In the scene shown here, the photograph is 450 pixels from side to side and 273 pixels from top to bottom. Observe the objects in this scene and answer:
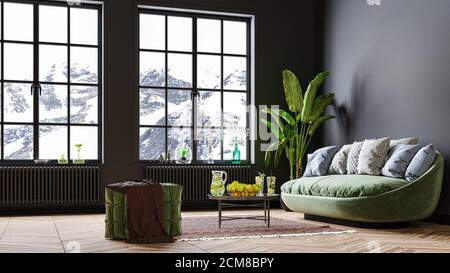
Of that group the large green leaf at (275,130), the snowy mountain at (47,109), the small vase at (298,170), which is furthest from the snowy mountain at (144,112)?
the small vase at (298,170)

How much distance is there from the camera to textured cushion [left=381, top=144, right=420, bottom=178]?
5281mm

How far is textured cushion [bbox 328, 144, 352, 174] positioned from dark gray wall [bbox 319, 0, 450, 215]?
58 cm

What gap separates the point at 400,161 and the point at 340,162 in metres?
0.97

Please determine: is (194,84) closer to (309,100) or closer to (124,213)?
(309,100)

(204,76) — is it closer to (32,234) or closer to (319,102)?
(319,102)

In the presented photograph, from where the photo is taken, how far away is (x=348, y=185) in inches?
206

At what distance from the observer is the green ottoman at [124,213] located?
4352 mm

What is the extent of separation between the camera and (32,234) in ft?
15.8

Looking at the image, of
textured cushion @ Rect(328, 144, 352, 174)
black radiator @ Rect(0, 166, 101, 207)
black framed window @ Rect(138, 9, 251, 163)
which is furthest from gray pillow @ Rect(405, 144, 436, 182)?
black radiator @ Rect(0, 166, 101, 207)

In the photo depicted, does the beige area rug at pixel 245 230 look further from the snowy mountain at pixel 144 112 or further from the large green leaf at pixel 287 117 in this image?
the snowy mountain at pixel 144 112

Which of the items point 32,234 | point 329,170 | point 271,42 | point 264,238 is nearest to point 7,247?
point 32,234

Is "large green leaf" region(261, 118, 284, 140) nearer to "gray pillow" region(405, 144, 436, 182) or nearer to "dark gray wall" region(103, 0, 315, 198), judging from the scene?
"dark gray wall" region(103, 0, 315, 198)

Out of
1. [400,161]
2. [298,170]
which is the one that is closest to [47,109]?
[298,170]

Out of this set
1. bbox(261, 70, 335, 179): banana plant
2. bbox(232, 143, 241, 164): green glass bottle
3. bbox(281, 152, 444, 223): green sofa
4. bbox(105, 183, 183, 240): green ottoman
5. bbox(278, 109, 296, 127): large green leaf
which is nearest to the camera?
bbox(105, 183, 183, 240): green ottoman
